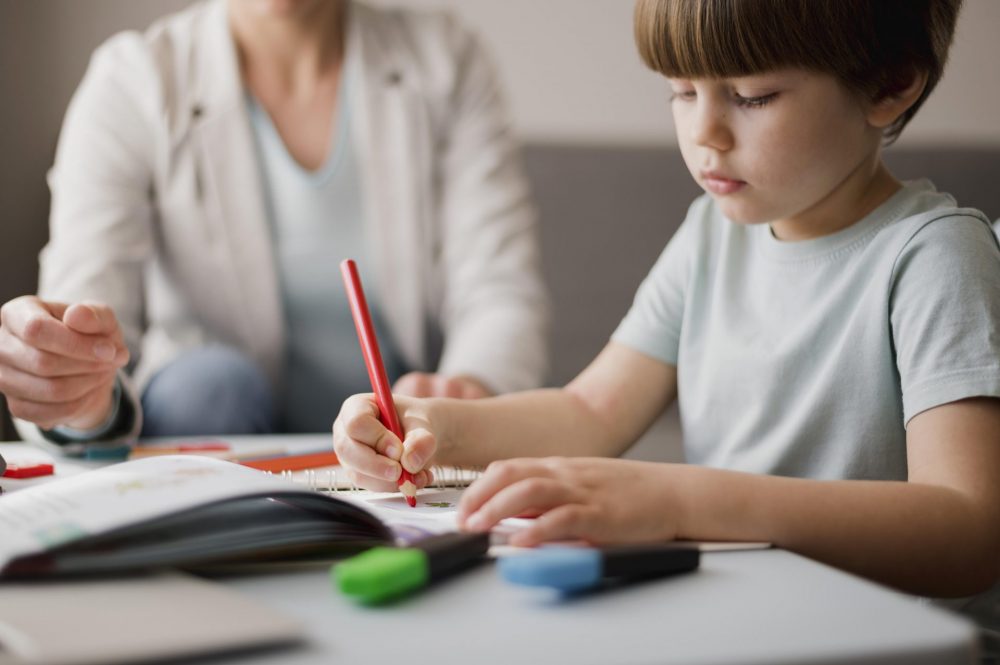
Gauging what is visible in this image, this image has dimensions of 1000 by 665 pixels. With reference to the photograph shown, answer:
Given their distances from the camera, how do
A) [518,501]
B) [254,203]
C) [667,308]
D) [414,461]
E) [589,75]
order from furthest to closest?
1. [589,75]
2. [254,203]
3. [667,308]
4. [414,461]
5. [518,501]

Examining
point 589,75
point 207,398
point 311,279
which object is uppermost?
point 589,75

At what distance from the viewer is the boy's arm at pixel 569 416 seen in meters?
0.70

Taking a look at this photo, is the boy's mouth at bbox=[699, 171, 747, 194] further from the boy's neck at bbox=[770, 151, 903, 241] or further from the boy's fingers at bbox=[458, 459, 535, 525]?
the boy's fingers at bbox=[458, 459, 535, 525]

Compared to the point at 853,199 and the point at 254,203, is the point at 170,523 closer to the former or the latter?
the point at 853,199

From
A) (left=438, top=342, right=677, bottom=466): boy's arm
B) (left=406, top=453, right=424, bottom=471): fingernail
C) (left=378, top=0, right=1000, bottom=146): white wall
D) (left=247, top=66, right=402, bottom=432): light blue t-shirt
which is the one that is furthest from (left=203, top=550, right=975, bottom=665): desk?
(left=378, top=0, right=1000, bottom=146): white wall

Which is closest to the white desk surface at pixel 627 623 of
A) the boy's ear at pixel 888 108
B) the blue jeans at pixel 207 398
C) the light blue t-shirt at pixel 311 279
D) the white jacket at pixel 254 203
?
the boy's ear at pixel 888 108

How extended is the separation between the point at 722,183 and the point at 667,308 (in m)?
0.18

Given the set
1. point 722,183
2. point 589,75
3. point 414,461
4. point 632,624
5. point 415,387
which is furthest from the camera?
point 589,75

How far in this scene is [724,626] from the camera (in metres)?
0.35

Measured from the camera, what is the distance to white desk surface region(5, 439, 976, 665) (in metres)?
0.32

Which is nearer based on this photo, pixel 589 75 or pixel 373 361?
pixel 373 361

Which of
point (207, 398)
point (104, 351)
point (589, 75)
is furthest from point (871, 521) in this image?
point (589, 75)

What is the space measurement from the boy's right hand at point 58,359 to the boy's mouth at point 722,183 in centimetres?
41

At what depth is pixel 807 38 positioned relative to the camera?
642 millimetres
